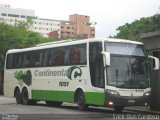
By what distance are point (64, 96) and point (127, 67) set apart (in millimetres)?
4943

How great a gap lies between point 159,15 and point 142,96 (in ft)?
66.6

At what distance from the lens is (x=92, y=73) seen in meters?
22.4

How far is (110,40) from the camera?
22.1 meters

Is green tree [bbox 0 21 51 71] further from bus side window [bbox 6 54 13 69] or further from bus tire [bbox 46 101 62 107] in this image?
bus tire [bbox 46 101 62 107]

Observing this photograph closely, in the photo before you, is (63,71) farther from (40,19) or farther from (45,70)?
(40,19)

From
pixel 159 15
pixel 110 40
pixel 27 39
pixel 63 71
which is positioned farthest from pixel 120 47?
pixel 27 39

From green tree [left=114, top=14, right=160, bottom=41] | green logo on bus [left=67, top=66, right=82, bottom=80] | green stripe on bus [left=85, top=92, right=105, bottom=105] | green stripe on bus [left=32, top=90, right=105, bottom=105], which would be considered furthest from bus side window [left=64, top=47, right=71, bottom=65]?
green tree [left=114, top=14, right=160, bottom=41]

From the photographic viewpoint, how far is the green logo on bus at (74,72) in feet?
77.5

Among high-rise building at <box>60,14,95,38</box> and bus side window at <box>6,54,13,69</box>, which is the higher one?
high-rise building at <box>60,14,95,38</box>

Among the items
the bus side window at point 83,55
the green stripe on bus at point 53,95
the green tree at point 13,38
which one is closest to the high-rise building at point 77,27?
the green tree at point 13,38

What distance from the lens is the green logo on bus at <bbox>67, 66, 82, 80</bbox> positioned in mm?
23633

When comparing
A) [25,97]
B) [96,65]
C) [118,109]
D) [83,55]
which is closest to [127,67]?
[96,65]

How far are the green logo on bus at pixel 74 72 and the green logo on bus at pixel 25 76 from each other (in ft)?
16.9

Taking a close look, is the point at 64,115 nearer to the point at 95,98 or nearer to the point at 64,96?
the point at 95,98
